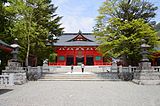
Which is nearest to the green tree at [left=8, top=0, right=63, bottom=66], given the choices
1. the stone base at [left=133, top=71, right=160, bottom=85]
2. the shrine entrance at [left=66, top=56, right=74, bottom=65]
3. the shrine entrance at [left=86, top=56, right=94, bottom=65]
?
the stone base at [left=133, top=71, right=160, bottom=85]

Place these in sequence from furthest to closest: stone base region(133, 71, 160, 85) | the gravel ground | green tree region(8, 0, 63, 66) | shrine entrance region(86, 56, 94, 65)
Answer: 1. shrine entrance region(86, 56, 94, 65)
2. green tree region(8, 0, 63, 66)
3. stone base region(133, 71, 160, 85)
4. the gravel ground

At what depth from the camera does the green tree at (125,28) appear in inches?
860

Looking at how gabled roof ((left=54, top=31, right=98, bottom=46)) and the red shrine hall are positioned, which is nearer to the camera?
the red shrine hall

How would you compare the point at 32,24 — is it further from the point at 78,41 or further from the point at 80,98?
the point at 78,41

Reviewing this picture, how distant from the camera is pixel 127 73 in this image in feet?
72.1

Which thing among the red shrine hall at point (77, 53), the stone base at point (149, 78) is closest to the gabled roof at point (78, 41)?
the red shrine hall at point (77, 53)

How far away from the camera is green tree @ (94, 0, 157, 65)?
71.6 feet

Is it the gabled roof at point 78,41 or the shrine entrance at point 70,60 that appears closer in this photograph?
the gabled roof at point 78,41

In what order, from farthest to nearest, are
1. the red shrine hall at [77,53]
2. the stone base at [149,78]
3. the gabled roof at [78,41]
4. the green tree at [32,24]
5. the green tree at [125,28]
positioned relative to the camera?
the gabled roof at [78,41] → the red shrine hall at [77,53] → the green tree at [32,24] → the green tree at [125,28] → the stone base at [149,78]

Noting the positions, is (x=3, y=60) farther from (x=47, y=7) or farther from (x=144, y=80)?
(x=144, y=80)

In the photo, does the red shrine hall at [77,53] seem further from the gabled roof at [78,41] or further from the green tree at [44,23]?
the green tree at [44,23]

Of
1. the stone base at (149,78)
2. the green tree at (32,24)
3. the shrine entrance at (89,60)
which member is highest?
the green tree at (32,24)

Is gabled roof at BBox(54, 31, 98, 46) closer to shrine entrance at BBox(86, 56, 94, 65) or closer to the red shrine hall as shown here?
the red shrine hall

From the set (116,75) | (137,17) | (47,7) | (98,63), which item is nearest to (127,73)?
(116,75)
